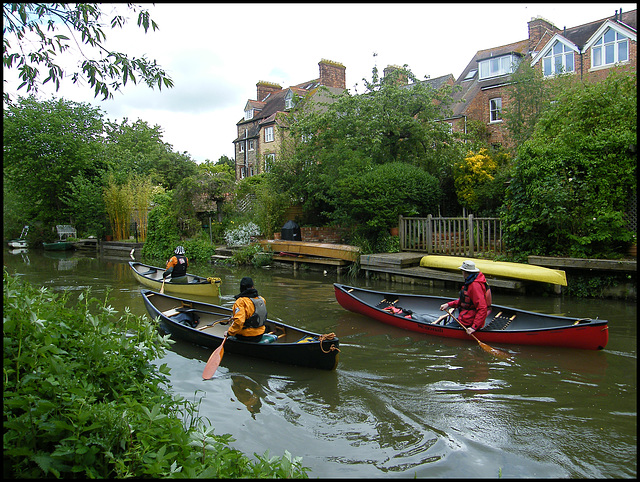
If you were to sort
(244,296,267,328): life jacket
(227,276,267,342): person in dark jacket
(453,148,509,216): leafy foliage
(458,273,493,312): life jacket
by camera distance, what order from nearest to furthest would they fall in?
(227,276,267,342): person in dark jacket
(244,296,267,328): life jacket
(458,273,493,312): life jacket
(453,148,509,216): leafy foliage

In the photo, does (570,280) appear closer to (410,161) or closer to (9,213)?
(410,161)

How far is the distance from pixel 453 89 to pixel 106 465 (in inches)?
720

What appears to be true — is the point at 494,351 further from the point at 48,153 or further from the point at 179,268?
the point at 48,153

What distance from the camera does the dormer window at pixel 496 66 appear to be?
94.2ft

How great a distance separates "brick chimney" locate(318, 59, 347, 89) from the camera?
34.8 m

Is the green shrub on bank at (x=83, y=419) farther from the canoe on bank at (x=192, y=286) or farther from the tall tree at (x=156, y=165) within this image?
the tall tree at (x=156, y=165)

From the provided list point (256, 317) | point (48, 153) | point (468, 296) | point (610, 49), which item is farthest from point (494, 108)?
point (48, 153)

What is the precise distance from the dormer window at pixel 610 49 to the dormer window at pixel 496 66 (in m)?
4.96

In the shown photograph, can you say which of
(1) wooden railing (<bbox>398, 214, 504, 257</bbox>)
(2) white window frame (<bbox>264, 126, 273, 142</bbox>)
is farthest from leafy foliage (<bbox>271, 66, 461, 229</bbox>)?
(2) white window frame (<bbox>264, 126, 273, 142</bbox>)

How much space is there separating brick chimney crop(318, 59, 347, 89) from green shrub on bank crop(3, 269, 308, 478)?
32.7 m

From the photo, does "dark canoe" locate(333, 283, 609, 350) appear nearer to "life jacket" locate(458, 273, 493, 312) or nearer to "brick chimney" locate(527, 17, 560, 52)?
"life jacket" locate(458, 273, 493, 312)

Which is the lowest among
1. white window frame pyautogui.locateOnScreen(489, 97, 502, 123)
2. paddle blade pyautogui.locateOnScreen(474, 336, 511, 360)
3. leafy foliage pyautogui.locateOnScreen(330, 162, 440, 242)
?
paddle blade pyautogui.locateOnScreen(474, 336, 511, 360)

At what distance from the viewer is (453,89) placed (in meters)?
18.5

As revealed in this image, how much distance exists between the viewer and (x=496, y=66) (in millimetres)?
29344
